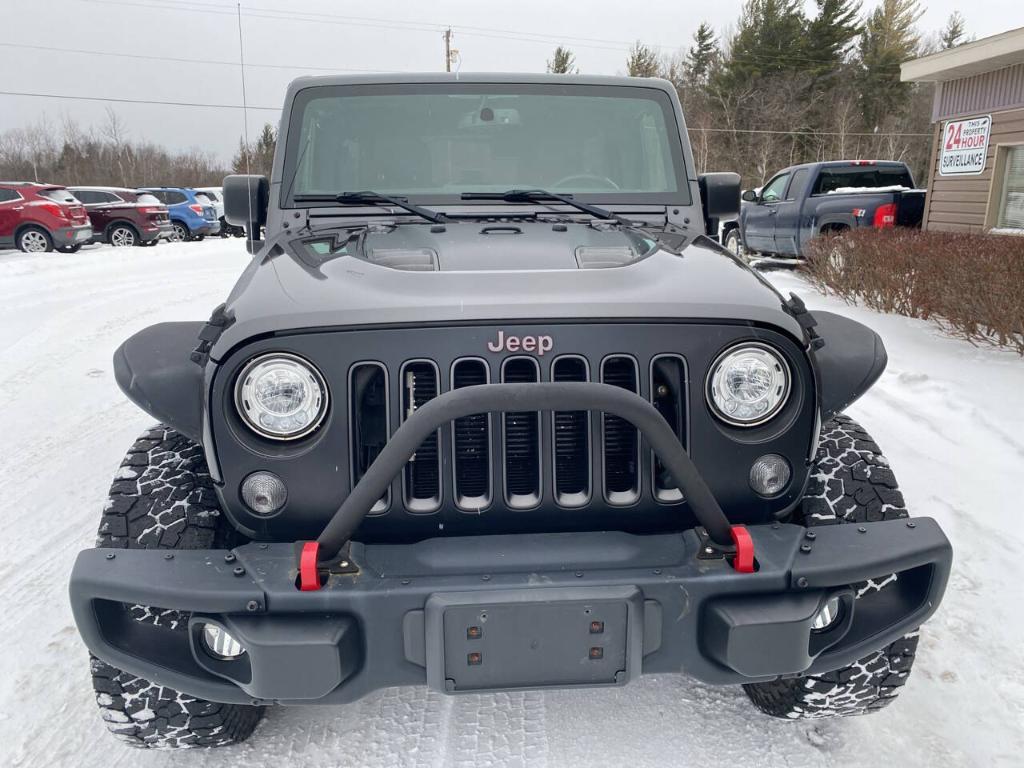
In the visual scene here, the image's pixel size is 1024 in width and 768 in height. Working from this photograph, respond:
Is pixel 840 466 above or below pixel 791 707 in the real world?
above

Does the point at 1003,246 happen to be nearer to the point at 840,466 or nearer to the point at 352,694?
the point at 840,466

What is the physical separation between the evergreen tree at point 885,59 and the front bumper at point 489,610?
46553 millimetres

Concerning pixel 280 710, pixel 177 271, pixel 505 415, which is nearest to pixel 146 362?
pixel 505 415

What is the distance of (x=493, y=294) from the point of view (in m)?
1.84

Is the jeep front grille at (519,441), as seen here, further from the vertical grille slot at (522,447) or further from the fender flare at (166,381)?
the fender flare at (166,381)

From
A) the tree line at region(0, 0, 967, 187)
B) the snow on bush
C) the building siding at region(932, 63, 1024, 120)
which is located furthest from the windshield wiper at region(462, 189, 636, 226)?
the tree line at region(0, 0, 967, 187)

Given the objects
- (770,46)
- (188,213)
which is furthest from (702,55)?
(188,213)

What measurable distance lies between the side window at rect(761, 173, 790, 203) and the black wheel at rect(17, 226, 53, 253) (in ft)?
46.7

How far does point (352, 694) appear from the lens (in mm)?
1706

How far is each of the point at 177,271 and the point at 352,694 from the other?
1362 centimetres

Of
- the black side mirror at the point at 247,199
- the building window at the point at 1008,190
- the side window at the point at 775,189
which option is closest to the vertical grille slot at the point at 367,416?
the black side mirror at the point at 247,199

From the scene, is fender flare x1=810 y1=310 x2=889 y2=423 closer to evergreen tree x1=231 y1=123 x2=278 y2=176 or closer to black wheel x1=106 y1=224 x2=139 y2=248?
evergreen tree x1=231 y1=123 x2=278 y2=176

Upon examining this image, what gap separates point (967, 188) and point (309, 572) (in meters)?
13.7

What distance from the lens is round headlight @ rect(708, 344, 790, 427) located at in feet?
6.05
